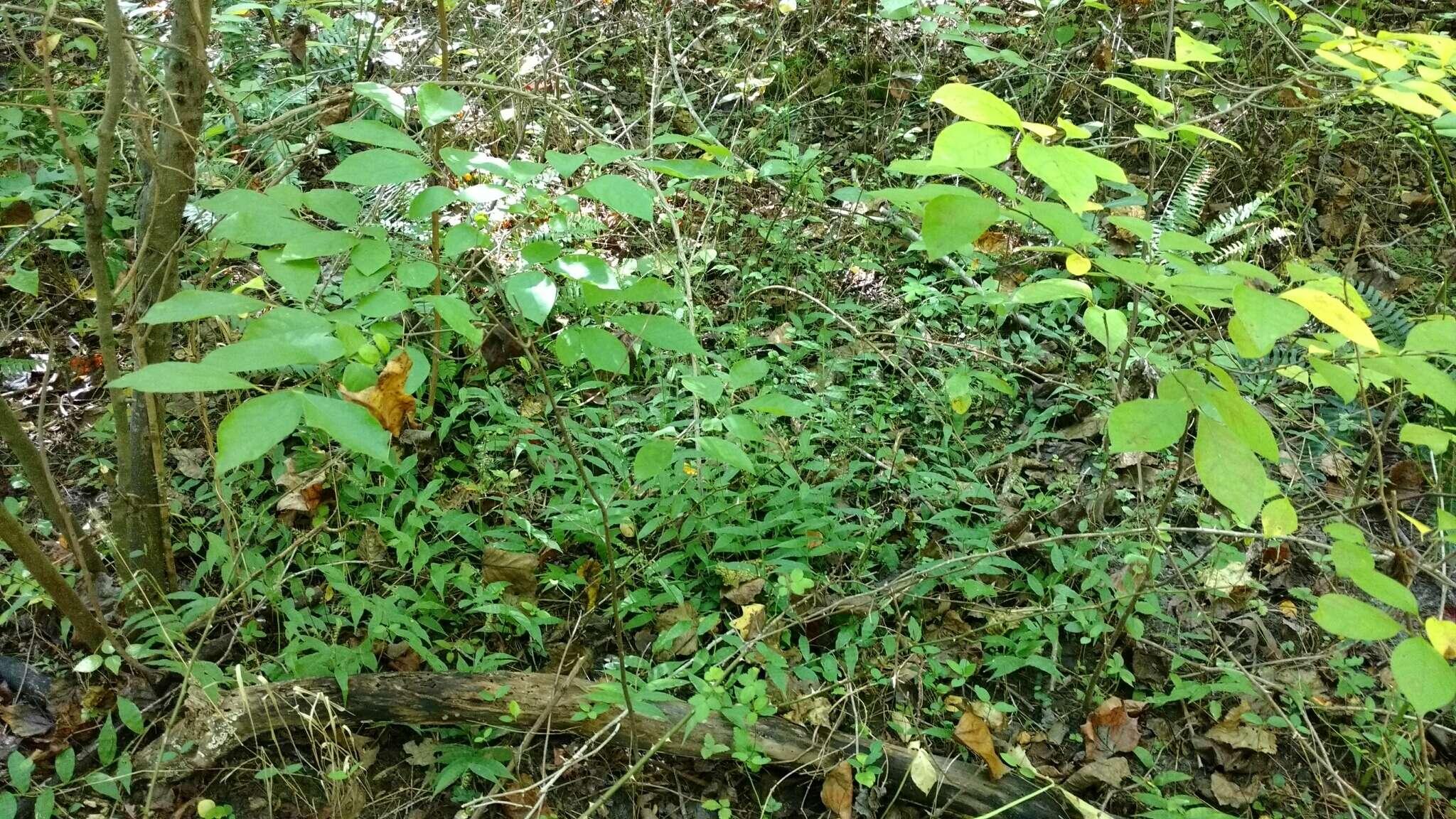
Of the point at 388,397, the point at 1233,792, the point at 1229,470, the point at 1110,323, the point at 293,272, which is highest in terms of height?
the point at 293,272

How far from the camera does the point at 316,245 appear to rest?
1.38 meters

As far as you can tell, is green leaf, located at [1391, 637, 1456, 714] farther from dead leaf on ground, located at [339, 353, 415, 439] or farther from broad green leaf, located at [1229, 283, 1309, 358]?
dead leaf on ground, located at [339, 353, 415, 439]

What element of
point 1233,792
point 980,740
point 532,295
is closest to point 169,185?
point 532,295

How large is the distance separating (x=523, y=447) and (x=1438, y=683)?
2415 millimetres

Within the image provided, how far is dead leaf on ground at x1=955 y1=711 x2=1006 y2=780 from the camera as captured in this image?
7.55ft

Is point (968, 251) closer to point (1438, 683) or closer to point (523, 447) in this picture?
point (523, 447)

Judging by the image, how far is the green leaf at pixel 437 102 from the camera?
153 cm

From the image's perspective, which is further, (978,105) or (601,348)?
(601,348)

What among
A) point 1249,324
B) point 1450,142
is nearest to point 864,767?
point 1249,324

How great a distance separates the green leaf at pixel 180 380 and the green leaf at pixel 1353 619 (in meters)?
1.75

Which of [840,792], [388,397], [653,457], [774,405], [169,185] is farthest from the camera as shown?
[388,397]

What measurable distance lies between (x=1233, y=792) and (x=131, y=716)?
112 inches

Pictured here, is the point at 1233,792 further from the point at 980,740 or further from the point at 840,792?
the point at 840,792

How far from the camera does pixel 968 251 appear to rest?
150 inches
